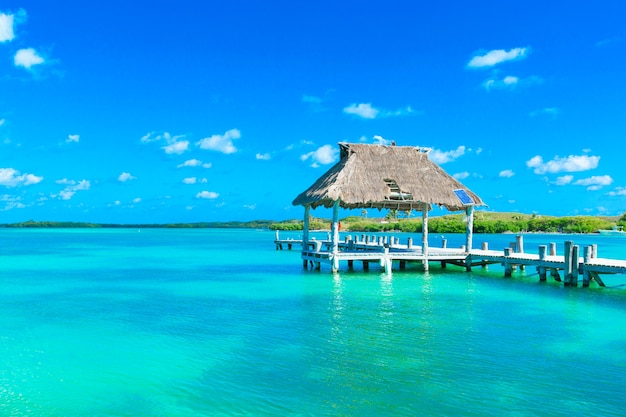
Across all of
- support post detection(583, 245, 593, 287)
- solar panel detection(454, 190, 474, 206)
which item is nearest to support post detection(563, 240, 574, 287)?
support post detection(583, 245, 593, 287)

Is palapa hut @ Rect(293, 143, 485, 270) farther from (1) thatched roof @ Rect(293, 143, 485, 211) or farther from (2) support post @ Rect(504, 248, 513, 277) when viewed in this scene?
(2) support post @ Rect(504, 248, 513, 277)

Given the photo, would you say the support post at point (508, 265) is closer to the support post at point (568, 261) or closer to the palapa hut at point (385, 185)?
the palapa hut at point (385, 185)

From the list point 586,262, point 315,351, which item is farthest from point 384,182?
point 315,351

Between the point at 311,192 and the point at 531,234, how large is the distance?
8887 cm

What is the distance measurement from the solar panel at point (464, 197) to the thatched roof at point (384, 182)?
→ 0.49 ft

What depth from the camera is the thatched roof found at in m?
23.4

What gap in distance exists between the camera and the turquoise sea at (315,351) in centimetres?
808

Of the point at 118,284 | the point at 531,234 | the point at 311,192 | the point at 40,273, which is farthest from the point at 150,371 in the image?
the point at 531,234

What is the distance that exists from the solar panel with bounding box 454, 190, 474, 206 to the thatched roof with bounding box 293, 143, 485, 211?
0.49 ft

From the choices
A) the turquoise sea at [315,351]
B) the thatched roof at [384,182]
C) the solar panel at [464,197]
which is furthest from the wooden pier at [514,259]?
the solar panel at [464,197]

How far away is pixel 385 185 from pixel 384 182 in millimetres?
258

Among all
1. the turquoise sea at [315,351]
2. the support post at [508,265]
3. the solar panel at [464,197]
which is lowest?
the turquoise sea at [315,351]

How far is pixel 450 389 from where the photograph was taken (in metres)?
Answer: 8.53

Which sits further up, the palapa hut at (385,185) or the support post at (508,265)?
the palapa hut at (385,185)
